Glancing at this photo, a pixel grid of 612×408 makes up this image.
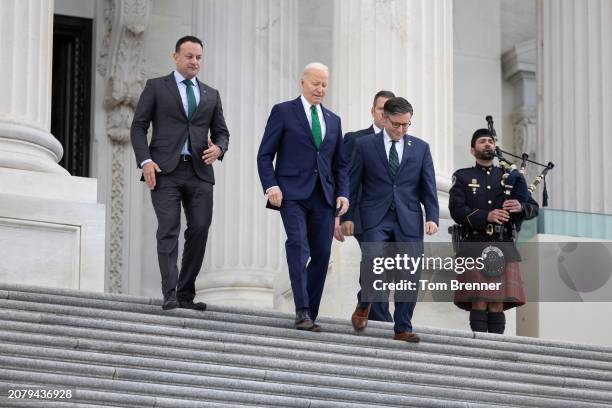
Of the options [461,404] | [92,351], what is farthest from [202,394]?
[461,404]

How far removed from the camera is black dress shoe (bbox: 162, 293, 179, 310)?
16.7 m

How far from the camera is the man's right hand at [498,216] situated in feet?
62.1

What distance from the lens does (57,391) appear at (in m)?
14.2

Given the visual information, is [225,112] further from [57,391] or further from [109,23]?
[57,391]

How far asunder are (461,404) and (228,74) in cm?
976

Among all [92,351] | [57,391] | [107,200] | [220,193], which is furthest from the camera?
[107,200]

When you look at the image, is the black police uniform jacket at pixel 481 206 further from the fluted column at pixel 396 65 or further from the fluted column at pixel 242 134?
the fluted column at pixel 242 134

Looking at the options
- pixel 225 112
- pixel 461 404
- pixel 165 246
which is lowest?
pixel 461 404

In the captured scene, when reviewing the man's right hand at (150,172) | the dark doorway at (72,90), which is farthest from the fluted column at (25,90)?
the dark doorway at (72,90)

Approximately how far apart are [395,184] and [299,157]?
89 centimetres

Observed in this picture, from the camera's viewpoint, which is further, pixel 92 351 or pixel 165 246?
pixel 165 246

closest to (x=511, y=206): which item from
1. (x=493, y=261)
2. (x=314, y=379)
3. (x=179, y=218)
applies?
(x=493, y=261)

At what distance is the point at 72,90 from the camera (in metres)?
28.0

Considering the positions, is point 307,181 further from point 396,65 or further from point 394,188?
point 396,65
